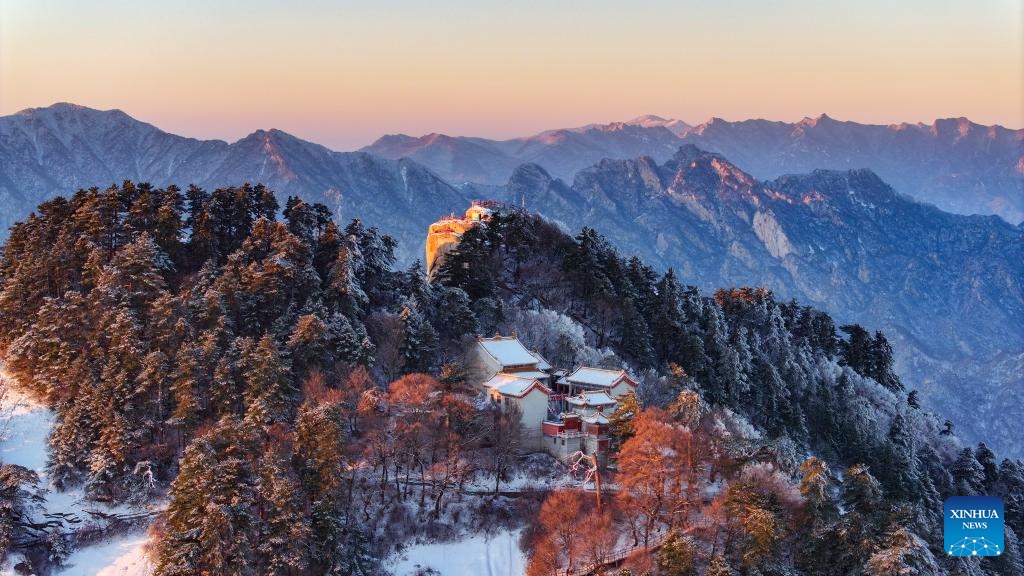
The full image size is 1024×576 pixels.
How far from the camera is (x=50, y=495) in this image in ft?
145

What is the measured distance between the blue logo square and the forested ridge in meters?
3.79

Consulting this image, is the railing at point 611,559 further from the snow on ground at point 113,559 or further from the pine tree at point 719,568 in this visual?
the snow on ground at point 113,559

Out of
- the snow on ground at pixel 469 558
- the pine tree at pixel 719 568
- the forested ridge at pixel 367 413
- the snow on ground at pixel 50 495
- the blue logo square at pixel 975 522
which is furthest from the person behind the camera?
the snow on ground at pixel 469 558

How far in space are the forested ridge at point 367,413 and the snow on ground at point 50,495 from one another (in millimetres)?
1018

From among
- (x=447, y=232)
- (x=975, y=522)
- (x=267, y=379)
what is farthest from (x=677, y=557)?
(x=447, y=232)

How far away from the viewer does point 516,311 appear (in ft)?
230

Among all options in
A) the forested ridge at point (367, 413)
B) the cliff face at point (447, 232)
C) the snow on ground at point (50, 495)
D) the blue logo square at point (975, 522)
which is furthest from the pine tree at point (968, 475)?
the snow on ground at point (50, 495)

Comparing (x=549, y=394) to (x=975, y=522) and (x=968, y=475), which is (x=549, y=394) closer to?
(x=975, y=522)

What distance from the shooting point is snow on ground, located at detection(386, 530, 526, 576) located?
42.8 m

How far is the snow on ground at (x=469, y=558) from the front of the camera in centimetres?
4278

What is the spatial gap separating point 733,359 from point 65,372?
53.5m

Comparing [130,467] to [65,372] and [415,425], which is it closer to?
[65,372]

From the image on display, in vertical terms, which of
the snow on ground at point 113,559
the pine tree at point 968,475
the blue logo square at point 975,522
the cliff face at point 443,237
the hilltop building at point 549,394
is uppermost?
the cliff face at point 443,237

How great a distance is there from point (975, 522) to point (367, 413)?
30.8 metres
